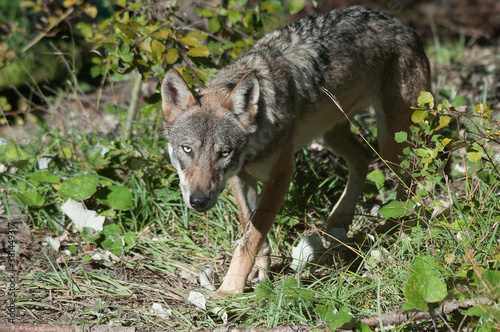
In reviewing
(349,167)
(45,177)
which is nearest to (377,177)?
(349,167)

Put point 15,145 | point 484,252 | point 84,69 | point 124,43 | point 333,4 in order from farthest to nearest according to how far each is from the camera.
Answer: point 333,4, point 84,69, point 15,145, point 124,43, point 484,252

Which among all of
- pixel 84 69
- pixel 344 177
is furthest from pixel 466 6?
pixel 84 69

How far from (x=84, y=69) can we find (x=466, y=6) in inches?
299

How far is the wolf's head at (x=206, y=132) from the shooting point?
11.7 ft

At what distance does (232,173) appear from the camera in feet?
12.5

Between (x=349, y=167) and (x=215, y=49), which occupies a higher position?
(x=215, y=49)

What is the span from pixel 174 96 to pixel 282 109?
858 millimetres

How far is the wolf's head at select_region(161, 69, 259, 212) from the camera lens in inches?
141

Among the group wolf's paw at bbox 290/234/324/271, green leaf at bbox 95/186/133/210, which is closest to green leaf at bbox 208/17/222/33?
green leaf at bbox 95/186/133/210

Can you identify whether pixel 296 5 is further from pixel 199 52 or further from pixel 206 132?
pixel 206 132

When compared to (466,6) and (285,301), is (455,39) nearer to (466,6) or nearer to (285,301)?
(466,6)

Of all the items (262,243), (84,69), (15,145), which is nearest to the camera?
(262,243)

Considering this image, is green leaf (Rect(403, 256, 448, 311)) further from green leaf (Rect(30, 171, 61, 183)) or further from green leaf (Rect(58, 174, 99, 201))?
green leaf (Rect(30, 171, 61, 183))

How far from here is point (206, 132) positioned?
3.69 metres
